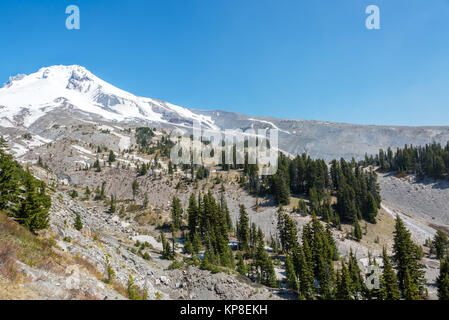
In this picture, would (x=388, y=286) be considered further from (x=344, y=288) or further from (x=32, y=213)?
(x=32, y=213)

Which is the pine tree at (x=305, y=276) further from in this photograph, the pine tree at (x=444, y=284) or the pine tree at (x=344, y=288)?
the pine tree at (x=444, y=284)

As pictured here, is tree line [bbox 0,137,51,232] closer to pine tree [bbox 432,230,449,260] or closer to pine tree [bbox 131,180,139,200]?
pine tree [bbox 131,180,139,200]

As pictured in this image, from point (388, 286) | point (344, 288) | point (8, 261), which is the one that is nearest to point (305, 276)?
point (344, 288)

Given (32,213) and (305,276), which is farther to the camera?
(305,276)

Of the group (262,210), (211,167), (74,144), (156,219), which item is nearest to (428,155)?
(262,210)

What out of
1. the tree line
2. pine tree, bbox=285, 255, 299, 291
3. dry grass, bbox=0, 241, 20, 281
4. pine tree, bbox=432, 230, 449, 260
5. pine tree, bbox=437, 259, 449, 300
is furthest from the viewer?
pine tree, bbox=432, 230, 449, 260

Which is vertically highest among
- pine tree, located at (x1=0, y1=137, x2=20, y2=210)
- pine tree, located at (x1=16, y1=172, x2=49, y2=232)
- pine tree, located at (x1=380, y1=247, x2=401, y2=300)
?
pine tree, located at (x1=0, y1=137, x2=20, y2=210)

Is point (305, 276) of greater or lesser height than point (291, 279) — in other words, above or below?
above

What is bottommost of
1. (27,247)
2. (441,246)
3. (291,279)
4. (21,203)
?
(441,246)

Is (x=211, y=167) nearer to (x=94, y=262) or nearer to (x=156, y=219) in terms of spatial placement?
(x=156, y=219)

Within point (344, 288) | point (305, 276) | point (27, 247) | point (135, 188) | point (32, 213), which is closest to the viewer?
point (27, 247)

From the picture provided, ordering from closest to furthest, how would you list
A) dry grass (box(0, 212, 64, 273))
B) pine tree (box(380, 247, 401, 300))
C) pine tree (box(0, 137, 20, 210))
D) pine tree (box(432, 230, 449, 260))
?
dry grass (box(0, 212, 64, 273)) → pine tree (box(0, 137, 20, 210)) → pine tree (box(380, 247, 401, 300)) → pine tree (box(432, 230, 449, 260))

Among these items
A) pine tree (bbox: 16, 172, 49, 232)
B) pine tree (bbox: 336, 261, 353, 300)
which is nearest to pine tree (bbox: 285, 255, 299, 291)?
pine tree (bbox: 336, 261, 353, 300)

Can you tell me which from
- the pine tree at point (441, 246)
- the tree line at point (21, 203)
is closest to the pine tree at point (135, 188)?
the tree line at point (21, 203)
